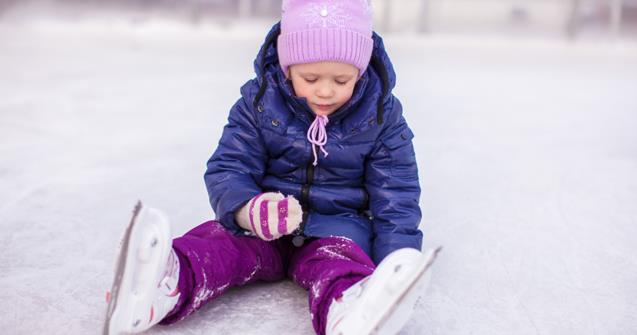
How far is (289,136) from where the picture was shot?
4.12 feet

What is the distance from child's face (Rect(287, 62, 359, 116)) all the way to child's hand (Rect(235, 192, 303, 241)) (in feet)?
0.60

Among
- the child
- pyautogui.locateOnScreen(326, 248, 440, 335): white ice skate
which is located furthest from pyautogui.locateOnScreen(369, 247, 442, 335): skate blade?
the child

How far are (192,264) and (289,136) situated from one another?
308 millimetres

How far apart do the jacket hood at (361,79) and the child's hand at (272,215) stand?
0.20 metres

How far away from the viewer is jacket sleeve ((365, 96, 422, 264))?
1.25m

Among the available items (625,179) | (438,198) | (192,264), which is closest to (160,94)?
(438,198)

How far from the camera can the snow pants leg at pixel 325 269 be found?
103 centimetres

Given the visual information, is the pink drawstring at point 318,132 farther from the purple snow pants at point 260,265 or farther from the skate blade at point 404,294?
the skate blade at point 404,294

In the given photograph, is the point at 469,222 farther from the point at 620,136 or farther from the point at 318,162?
the point at 620,136

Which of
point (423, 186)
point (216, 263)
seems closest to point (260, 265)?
point (216, 263)

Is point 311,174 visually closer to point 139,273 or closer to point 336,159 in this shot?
point 336,159

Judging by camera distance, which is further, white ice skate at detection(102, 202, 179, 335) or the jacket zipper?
the jacket zipper

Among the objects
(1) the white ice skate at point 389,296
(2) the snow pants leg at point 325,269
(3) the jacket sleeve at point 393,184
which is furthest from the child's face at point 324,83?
(1) the white ice skate at point 389,296

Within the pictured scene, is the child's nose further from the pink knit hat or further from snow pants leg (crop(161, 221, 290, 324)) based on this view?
snow pants leg (crop(161, 221, 290, 324))
